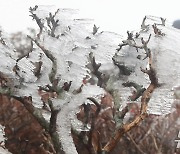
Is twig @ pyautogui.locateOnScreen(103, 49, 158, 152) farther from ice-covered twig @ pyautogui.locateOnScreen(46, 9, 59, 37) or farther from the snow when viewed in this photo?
ice-covered twig @ pyautogui.locateOnScreen(46, 9, 59, 37)

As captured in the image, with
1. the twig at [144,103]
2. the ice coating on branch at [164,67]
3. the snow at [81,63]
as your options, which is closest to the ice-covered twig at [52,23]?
the snow at [81,63]

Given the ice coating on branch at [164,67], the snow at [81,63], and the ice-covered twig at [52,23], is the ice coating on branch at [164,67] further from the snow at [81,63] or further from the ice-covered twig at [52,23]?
the ice-covered twig at [52,23]

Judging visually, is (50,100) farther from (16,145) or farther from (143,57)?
(16,145)

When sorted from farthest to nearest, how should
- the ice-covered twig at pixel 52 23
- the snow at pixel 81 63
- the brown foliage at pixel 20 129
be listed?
1. the brown foliage at pixel 20 129
2. the ice-covered twig at pixel 52 23
3. the snow at pixel 81 63

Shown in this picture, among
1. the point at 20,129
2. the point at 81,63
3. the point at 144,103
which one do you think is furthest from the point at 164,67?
the point at 20,129

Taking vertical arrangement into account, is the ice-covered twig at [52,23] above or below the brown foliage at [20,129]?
above

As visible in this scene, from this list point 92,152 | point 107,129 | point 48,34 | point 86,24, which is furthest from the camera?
point 107,129

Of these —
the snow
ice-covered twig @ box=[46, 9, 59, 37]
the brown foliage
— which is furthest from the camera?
the brown foliage

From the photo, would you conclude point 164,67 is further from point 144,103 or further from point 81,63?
point 81,63

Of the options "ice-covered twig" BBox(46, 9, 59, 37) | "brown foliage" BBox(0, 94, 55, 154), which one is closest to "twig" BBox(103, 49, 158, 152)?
"ice-covered twig" BBox(46, 9, 59, 37)

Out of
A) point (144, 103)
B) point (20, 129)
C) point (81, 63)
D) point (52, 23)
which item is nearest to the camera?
point (144, 103)

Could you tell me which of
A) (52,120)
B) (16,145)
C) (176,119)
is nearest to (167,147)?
(176,119)
